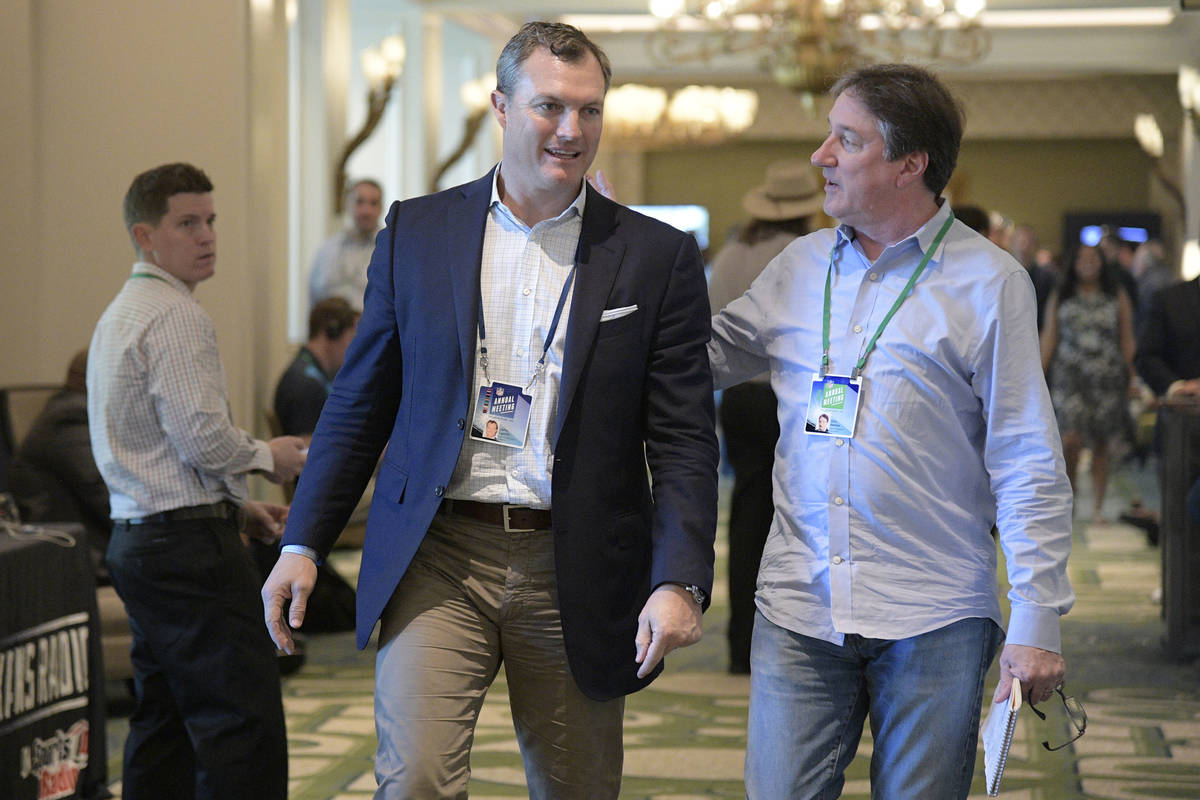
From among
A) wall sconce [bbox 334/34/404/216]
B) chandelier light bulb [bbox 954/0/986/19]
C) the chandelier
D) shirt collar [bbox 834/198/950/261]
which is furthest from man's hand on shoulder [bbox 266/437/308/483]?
chandelier light bulb [bbox 954/0/986/19]

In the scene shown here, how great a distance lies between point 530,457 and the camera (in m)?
2.24

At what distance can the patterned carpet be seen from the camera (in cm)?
396

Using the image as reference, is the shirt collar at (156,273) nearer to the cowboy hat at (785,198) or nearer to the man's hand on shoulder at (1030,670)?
the man's hand on shoulder at (1030,670)

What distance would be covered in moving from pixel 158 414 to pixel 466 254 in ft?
3.92

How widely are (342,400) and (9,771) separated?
5.21ft

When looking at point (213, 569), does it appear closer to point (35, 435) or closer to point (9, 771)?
point (9, 771)

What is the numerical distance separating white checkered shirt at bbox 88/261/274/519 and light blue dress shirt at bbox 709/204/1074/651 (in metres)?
1.41

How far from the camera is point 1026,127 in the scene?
62.0ft

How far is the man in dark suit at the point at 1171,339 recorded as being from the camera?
6.29 meters

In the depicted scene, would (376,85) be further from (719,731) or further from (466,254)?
(466,254)

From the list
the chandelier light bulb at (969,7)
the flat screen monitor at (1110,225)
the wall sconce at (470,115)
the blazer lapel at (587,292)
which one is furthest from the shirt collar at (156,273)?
the flat screen monitor at (1110,225)

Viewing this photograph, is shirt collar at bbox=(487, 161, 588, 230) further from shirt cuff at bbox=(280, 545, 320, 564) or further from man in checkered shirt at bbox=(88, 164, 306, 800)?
man in checkered shirt at bbox=(88, 164, 306, 800)

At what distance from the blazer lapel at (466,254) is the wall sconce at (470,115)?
9700mm

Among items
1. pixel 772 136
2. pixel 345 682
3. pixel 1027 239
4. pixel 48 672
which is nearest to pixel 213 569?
pixel 48 672
